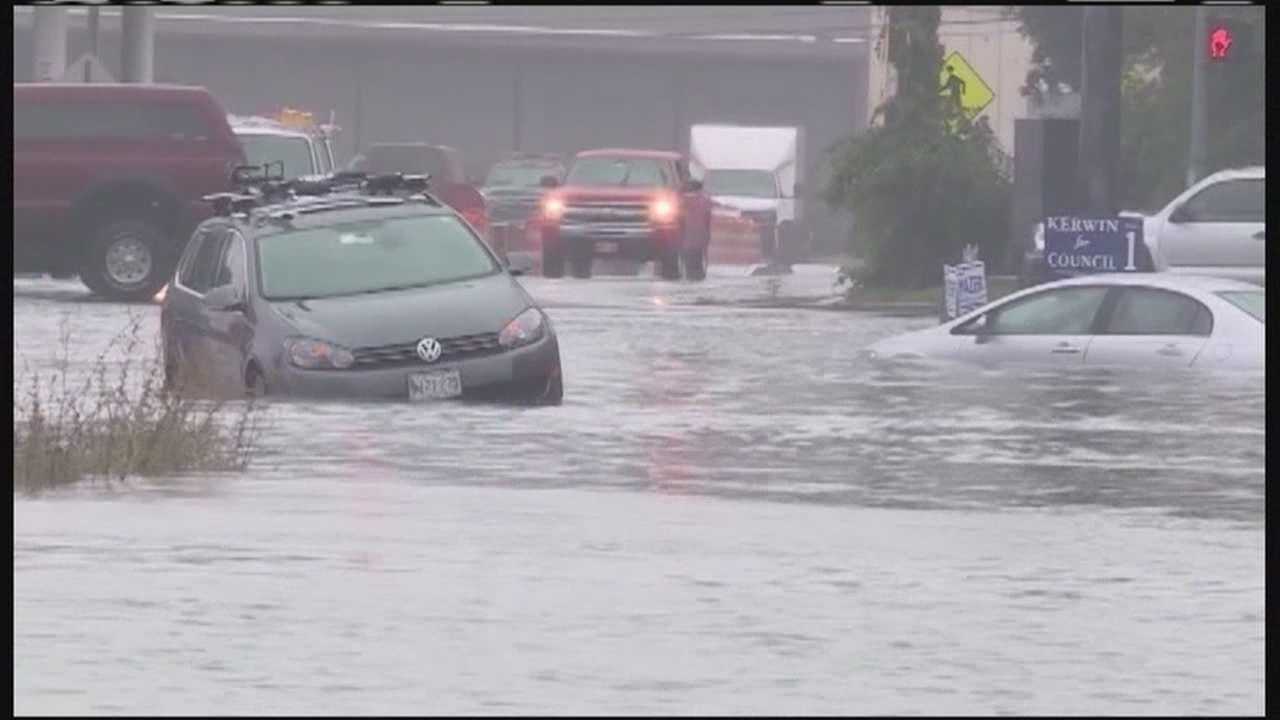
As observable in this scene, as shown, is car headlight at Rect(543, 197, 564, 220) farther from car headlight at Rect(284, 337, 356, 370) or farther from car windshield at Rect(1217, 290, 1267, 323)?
car headlight at Rect(284, 337, 356, 370)

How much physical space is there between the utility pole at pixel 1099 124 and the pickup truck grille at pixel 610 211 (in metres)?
9.36

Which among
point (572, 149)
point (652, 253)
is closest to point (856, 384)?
point (652, 253)

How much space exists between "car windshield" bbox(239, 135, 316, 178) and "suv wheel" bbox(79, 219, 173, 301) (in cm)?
272

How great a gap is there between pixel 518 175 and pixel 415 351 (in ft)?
118

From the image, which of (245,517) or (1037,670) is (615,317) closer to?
(245,517)

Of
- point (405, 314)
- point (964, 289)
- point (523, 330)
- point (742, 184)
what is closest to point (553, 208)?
point (964, 289)

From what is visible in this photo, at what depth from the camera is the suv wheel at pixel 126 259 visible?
3681 cm

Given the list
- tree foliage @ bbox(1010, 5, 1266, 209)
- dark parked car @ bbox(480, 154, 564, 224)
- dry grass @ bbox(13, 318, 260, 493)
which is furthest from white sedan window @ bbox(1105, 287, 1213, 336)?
dark parked car @ bbox(480, 154, 564, 224)

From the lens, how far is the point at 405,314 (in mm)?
23000

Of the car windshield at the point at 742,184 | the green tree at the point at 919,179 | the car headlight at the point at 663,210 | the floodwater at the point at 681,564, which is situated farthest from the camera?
the car windshield at the point at 742,184

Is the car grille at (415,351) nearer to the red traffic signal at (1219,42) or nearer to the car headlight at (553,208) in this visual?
the red traffic signal at (1219,42)

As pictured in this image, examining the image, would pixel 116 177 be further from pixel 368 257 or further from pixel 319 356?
pixel 319 356

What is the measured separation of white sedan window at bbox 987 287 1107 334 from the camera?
88.8 feet

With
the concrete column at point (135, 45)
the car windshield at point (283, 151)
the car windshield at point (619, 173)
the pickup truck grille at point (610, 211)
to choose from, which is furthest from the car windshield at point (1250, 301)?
the concrete column at point (135, 45)
